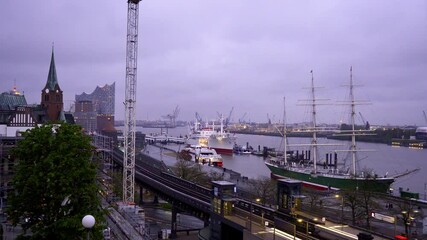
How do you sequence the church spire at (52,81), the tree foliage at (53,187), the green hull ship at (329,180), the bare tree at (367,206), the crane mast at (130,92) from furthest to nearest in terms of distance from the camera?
the church spire at (52,81) → the green hull ship at (329,180) → the crane mast at (130,92) → the bare tree at (367,206) → the tree foliage at (53,187)

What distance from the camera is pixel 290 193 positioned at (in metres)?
12.7

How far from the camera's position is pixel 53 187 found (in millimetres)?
9094

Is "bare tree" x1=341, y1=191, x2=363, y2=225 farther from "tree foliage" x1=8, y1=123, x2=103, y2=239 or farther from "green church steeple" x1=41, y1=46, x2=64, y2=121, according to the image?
"green church steeple" x1=41, y1=46, x2=64, y2=121

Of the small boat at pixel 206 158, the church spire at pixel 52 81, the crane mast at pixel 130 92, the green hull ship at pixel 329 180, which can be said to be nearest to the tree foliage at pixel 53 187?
the crane mast at pixel 130 92

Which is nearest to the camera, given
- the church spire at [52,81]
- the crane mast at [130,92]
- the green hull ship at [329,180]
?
the crane mast at [130,92]

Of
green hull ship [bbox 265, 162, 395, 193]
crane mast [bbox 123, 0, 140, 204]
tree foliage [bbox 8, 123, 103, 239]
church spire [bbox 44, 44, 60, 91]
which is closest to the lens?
tree foliage [bbox 8, 123, 103, 239]

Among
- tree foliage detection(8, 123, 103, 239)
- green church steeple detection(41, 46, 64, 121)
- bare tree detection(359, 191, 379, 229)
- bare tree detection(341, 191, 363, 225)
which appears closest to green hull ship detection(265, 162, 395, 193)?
bare tree detection(359, 191, 379, 229)

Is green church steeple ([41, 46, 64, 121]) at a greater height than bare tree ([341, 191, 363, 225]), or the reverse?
green church steeple ([41, 46, 64, 121])

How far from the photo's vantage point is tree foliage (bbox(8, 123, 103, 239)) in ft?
29.6

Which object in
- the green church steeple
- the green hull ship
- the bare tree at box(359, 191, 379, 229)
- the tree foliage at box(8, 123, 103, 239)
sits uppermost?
the green church steeple

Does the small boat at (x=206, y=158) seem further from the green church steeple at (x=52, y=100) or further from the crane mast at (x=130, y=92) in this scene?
the crane mast at (x=130, y=92)

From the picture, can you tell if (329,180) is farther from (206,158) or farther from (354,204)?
(206,158)

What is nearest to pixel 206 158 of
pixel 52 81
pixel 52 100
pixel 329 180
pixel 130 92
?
pixel 52 100

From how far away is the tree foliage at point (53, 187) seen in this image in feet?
29.6
